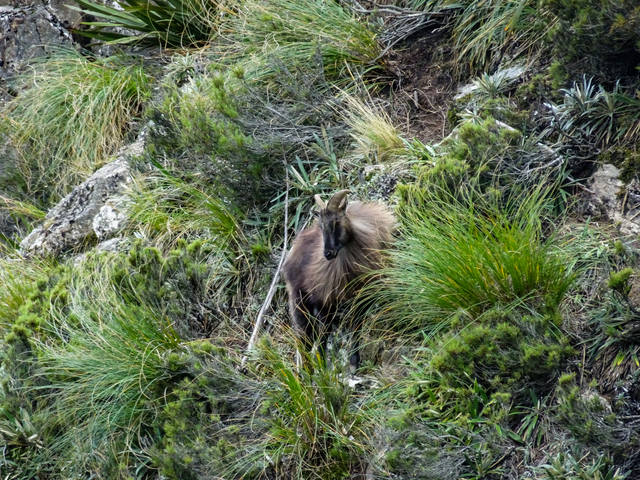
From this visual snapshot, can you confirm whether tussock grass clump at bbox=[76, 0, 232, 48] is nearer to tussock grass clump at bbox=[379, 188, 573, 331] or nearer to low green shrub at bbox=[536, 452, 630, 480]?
tussock grass clump at bbox=[379, 188, 573, 331]

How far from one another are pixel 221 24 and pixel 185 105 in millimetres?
1963

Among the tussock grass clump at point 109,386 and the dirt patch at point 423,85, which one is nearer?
the tussock grass clump at point 109,386

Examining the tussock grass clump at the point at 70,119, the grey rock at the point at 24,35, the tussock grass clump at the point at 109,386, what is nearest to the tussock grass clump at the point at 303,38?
the tussock grass clump at the point at 70,119

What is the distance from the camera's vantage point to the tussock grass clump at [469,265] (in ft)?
15.2

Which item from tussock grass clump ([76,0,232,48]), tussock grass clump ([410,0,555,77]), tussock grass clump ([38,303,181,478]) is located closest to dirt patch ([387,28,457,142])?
tussock grass clump ([410,0,555,77])

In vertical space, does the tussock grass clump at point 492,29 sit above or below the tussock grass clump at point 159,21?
above

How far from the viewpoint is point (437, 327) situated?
4891mm

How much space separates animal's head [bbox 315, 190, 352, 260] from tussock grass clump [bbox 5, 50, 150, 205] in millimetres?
3815

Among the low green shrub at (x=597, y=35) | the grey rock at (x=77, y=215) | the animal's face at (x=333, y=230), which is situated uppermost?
the low green shrub at (x=597, y=35)

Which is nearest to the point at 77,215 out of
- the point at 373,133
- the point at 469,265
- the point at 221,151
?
the point at 221,151

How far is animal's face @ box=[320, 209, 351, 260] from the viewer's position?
5.12 m

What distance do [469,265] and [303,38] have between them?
3725mm

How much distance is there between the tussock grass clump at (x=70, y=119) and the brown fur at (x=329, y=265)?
3532 millimetres

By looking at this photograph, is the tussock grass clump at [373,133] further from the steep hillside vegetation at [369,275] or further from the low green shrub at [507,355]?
the low green shrub at [507,355]
